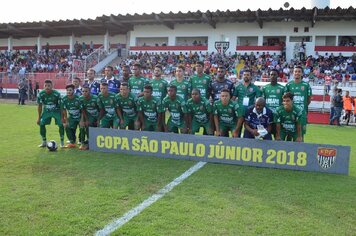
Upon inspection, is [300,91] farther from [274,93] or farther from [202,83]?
[202,83]

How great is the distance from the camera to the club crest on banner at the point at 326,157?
22.2 feet

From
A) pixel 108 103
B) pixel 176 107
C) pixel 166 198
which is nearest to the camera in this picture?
pixel 166 198

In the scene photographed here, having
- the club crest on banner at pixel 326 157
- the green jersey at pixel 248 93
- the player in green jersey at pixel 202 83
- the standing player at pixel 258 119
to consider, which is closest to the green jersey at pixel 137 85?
the player in green jersey at pixel 202 83

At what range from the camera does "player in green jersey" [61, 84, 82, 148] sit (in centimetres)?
909

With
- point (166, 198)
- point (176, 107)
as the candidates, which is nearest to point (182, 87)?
point (176, 107)

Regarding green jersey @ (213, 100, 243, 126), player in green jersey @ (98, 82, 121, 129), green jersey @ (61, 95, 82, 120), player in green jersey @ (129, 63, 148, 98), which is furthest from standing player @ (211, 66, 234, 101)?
green jersey @ (61, 95, 82, 120)

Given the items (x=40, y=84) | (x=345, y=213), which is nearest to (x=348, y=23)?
(x=40, y=84)

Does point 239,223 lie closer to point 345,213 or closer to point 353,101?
point 345,213

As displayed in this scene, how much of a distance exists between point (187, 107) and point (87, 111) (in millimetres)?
2564

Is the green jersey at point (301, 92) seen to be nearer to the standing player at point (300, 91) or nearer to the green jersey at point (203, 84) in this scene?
the standing player at point (300, 91)

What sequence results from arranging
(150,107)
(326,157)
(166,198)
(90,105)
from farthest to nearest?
1. (90,105)
2. (150,107)
3. (326,157)
4. (166,198)

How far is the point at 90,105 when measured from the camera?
29.8 ft

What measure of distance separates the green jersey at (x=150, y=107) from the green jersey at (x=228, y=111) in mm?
1352

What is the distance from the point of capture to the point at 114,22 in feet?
120
